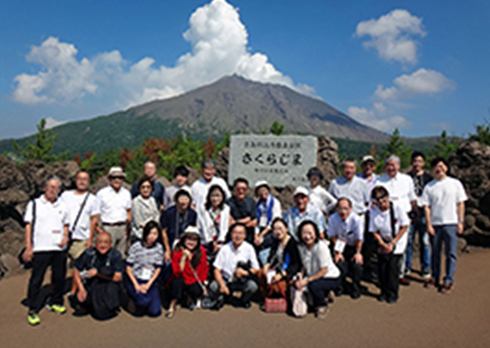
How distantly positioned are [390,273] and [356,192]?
3.32ft

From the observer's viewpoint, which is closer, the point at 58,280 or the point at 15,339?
the point at 15,339

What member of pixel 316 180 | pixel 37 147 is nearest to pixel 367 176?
pixel 316 180

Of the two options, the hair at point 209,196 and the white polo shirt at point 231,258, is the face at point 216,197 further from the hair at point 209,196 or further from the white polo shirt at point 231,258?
the white polo shirt at point 231,258

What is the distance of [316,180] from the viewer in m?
4.29

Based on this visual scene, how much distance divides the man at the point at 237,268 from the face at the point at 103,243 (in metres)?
1.09

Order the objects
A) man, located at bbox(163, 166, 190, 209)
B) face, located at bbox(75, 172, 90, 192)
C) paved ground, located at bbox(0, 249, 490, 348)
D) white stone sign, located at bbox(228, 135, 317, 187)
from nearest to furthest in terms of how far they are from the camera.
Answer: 1. paved ground, located at bbox(0, 249, 490, 348)
2. face, located at bbox(75, 172, 90, 192)
3. man, located at bbox(163, 166, 190, 209)
4. white stone sign, located at bbox(228, 135, 317, 187)

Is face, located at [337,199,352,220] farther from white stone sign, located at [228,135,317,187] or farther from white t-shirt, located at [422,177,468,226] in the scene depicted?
white stone sign, located at [228,135,317,187]

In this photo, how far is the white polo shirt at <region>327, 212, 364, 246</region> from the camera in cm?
383

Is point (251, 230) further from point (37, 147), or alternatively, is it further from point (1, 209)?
point (37, 147)

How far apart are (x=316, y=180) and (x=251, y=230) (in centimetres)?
101

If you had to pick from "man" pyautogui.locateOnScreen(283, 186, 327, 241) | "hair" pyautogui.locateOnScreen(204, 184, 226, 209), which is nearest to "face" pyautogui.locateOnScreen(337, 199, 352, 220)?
"man" pyautogui.locateOnScreen(283, 186, 327, 241)

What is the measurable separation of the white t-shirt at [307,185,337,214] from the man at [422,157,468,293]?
1.03 metres

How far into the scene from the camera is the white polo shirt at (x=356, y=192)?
13.9 feet

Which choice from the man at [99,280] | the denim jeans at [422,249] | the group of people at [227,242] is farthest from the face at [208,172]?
the denim jeans at [422,249]
